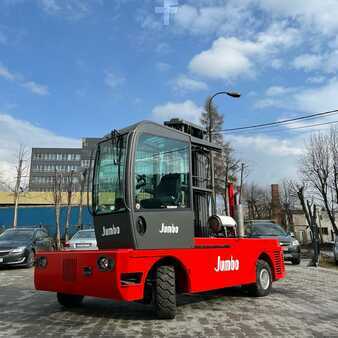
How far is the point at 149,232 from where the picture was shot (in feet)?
19.7

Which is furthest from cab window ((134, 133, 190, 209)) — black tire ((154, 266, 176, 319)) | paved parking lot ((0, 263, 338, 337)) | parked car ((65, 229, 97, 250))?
parked car ((65, 229, 97, 250))

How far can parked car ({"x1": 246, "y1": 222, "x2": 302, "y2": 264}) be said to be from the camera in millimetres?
15883

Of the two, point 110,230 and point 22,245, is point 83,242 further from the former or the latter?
point 110,230

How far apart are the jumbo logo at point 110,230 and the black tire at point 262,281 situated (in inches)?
137

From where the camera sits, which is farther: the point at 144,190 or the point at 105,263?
the point at 144,190

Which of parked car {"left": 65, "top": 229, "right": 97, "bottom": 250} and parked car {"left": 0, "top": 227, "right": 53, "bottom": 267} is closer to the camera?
parked car {"left": 65, "top": 229, "right": 97, "bottom": 250}

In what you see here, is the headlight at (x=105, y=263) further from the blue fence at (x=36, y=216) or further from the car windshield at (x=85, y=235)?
the blue fence at (x=36, y=216)

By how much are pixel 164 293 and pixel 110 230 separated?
133 centimetres

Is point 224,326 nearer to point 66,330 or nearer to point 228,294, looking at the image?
point 66,330

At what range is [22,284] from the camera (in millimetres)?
10531

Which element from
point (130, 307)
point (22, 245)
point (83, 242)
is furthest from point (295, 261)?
point (130, 307)

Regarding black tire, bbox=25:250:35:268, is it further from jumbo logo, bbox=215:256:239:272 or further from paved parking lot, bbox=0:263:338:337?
jumbo logo, bbox=215:256:239:272

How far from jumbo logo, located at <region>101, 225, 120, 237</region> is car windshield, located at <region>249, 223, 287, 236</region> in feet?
36.4

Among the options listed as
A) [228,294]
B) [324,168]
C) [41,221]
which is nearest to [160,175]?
[228,294]
